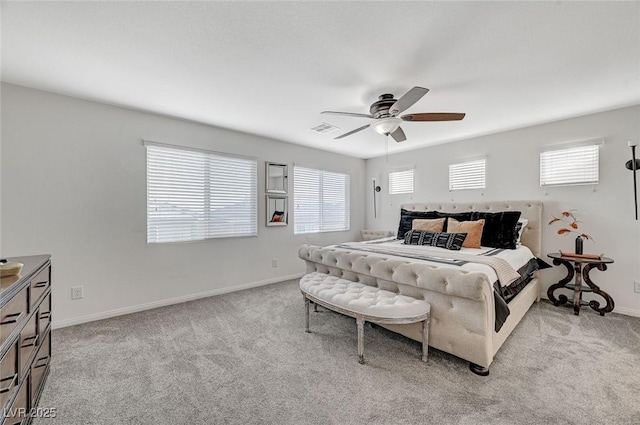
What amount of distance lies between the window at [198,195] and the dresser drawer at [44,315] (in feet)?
4.72

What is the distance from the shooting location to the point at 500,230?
3.45m

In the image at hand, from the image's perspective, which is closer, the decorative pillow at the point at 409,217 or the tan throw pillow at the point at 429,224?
the tan throw pillow at the point at 429,224

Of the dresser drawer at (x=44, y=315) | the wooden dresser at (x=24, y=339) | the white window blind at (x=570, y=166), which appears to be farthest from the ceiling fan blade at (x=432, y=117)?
the dresser drawer at (x=44, y=315)

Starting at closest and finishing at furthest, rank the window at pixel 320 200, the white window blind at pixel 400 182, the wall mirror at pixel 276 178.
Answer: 1. the wall mirror at pixel 276 178
2. the window at pixel 320 200
3. the white window blind at pixel 400 182

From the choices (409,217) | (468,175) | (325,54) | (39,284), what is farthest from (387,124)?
(39,284)

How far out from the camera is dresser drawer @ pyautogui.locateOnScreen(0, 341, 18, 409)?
1139mm

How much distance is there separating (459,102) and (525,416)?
282cm

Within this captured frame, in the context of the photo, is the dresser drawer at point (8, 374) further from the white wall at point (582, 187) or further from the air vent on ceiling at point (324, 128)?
the white wall at point (582, 187)

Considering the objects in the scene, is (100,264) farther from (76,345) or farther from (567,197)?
(567,197)

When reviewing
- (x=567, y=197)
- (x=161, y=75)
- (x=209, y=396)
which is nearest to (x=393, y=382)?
(x=209, y=396)

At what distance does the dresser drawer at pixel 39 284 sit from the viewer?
5.08ft

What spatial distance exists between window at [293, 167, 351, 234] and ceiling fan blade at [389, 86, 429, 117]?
2635 mm

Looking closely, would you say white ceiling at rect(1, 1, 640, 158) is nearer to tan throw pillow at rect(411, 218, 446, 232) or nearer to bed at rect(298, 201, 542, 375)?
tan throw pillow at rect(411, 218, 446, 232)

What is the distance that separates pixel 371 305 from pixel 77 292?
3116 millimetres
